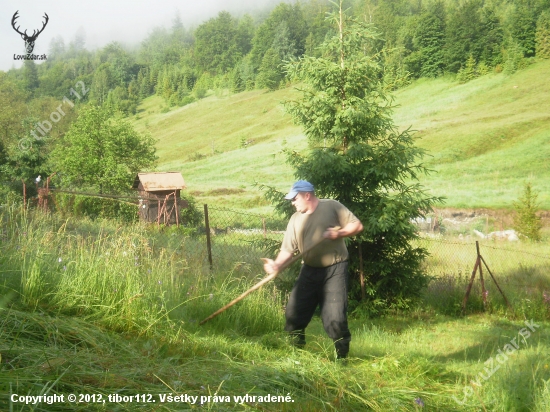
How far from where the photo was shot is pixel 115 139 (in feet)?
107

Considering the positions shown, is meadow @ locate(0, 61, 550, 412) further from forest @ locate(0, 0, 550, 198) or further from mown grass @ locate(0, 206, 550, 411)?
forest @ locate(0, 0, 550, 198)

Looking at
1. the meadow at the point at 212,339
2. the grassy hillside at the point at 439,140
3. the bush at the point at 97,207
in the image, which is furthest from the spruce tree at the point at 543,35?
the meadow at the point at 212,339

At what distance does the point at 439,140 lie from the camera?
47500mm

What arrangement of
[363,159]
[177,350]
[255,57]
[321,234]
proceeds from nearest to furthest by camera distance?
[177,350], [321,234], [363,159], [255,57]

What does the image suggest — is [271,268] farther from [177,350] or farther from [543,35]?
[543,35]

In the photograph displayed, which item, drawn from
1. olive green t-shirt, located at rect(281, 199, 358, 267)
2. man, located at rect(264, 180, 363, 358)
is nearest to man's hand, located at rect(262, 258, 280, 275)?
man, located at rect(264, 180, 363, 358)

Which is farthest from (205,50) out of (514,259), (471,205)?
(514,259)

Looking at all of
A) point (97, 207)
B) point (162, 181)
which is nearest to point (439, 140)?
point (162, 181)

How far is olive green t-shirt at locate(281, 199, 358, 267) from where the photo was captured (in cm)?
515

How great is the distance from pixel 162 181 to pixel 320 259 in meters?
20.8

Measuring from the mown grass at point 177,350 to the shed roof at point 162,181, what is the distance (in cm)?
1734

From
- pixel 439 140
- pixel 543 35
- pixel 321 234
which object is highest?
pixel 543 35

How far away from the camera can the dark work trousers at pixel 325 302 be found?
502 centimetres

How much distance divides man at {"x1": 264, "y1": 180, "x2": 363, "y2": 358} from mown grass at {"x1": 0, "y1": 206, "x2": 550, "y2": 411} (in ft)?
0.93
